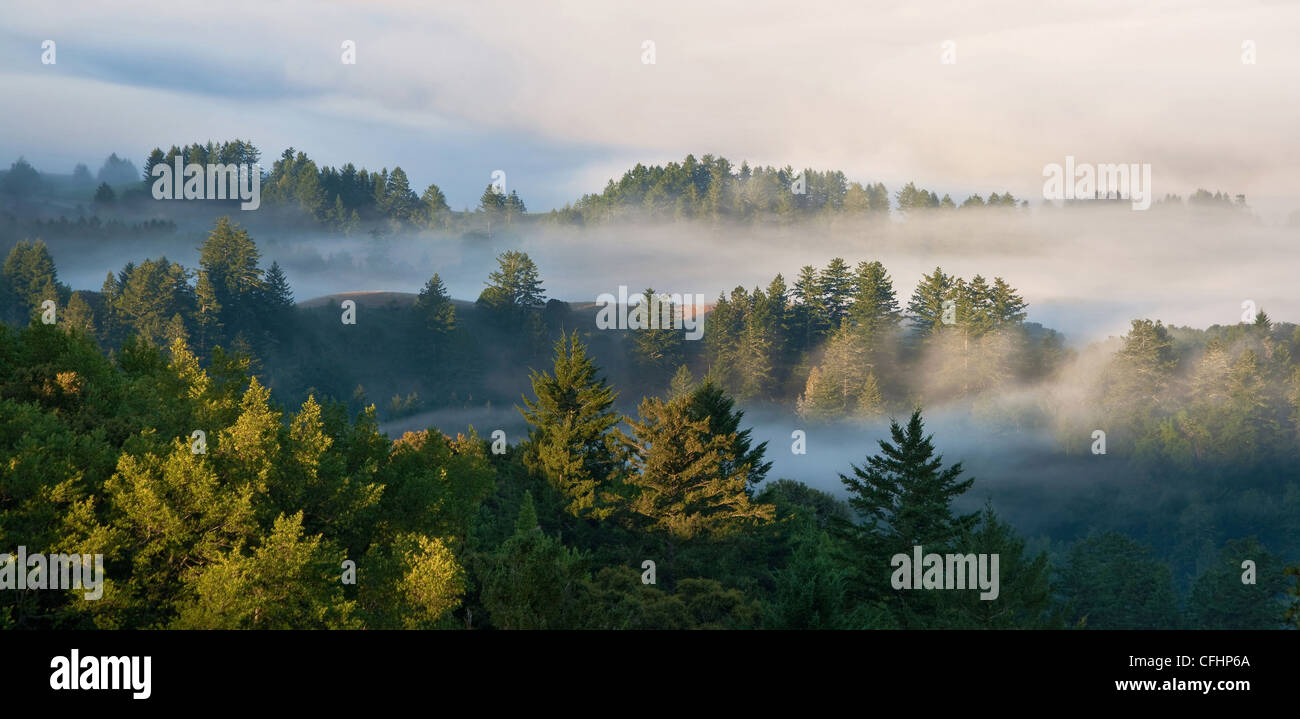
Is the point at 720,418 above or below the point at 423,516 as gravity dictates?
above

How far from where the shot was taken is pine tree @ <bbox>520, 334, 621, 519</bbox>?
80.1 meters

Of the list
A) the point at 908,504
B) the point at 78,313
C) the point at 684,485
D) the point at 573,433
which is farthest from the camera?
the point at 78,313

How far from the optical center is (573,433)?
81.1m

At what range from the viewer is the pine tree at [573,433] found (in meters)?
80.1

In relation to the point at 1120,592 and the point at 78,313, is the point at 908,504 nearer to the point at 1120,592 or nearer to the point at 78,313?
the point at 1120,592

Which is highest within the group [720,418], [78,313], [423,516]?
[78,313]

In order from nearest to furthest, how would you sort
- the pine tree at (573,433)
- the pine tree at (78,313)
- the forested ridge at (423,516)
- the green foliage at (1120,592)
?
the forested ridge at (423,516) → the pine tree at (573,433) → the green foliage at (1120,592) → the pine tree at (78,313)

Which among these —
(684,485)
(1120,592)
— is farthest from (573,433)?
(1120,592)

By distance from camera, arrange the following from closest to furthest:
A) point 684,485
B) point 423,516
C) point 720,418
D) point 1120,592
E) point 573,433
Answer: point 423,516 < point 684,485 < point 573,433 < point 720,418 < point 1120,592

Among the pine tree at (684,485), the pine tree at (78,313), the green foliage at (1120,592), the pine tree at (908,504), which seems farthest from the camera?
Result: the pine tree at (78,313)

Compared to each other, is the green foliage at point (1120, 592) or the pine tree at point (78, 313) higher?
the pine tree at point (78, 313)

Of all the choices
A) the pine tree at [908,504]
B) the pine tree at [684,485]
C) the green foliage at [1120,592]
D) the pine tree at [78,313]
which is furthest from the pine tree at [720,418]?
the pine tree at [78,313]

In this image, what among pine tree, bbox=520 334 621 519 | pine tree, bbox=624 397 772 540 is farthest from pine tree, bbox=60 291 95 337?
pine tree, bbox=624 397 772 540

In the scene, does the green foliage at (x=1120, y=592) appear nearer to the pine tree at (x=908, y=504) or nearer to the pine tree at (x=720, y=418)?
the pine tree at (x=720, y=418)
